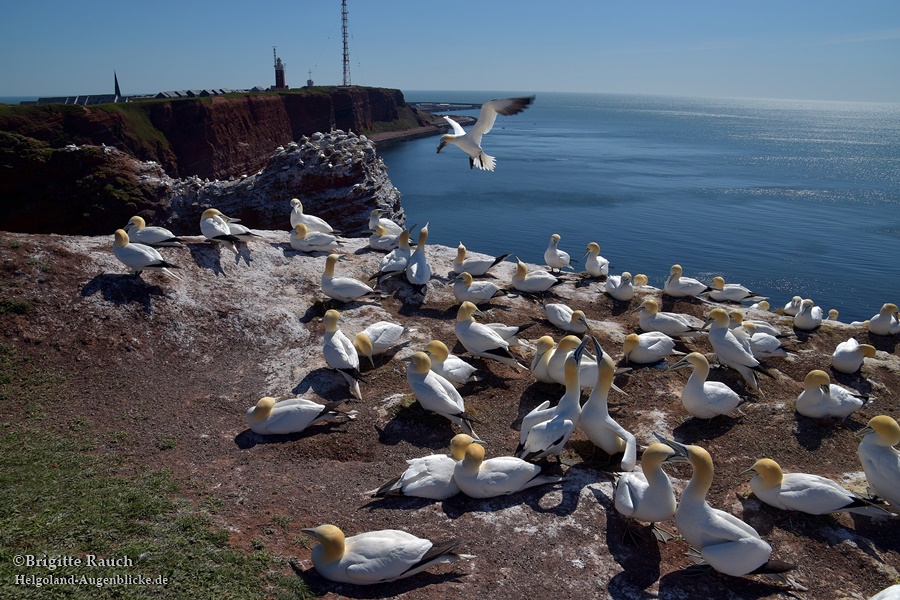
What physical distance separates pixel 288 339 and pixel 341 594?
6394 millimetres

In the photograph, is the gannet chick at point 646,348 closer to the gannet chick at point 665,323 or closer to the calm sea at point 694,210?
the gannet chick at point 665,323

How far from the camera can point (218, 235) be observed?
12000 millimetres

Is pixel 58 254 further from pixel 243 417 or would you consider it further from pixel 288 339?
pixel 243 417

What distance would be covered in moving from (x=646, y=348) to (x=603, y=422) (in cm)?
339

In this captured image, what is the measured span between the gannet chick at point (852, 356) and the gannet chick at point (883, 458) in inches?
176

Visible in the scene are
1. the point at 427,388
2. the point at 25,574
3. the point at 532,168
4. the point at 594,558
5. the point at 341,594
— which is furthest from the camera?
the point at 532,168

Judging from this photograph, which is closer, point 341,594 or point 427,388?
point 341,594

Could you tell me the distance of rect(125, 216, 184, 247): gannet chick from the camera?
1115cm

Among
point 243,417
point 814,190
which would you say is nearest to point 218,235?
point 243,417

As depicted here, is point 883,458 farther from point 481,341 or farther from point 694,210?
point 694,210

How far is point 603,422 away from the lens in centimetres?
723

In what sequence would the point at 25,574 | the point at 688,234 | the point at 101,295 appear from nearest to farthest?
the point at 25,574 < the point at 101,295 < the point at 688,234

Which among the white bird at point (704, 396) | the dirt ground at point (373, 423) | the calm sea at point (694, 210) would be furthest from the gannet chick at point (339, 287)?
the calm sea at point (694, 210)

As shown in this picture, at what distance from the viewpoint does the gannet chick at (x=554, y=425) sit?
22.9 feet
